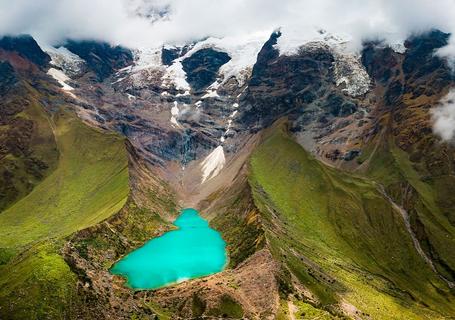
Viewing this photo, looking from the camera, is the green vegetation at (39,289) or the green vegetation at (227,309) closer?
the green vegetation at (39,289)

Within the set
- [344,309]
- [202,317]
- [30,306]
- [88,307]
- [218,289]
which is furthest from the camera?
[344,309]

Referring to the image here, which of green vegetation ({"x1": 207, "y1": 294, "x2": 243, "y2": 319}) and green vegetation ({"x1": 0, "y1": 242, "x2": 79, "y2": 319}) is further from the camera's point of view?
green vegetation ({"x1": 207, "y1": 294, "x2": 243, "y2": 319})

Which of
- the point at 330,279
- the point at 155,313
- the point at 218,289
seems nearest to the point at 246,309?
the point at 218,289

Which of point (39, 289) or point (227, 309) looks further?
point (227, 309)

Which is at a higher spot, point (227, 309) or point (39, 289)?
point (39, 289)

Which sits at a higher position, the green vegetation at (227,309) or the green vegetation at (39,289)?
the green vegetation at (39,289)

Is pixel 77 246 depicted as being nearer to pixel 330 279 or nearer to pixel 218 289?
pixel 218 289

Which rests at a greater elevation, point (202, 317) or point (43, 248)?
point (43, 248)

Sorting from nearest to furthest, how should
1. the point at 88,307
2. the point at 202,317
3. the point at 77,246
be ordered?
1. the point at 88,307
2. the point at 202,317
3. the point at 77,246

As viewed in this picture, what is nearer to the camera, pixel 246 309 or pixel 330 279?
pixel 246 309

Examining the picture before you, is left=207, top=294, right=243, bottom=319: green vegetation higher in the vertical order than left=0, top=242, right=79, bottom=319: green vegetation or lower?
lower
